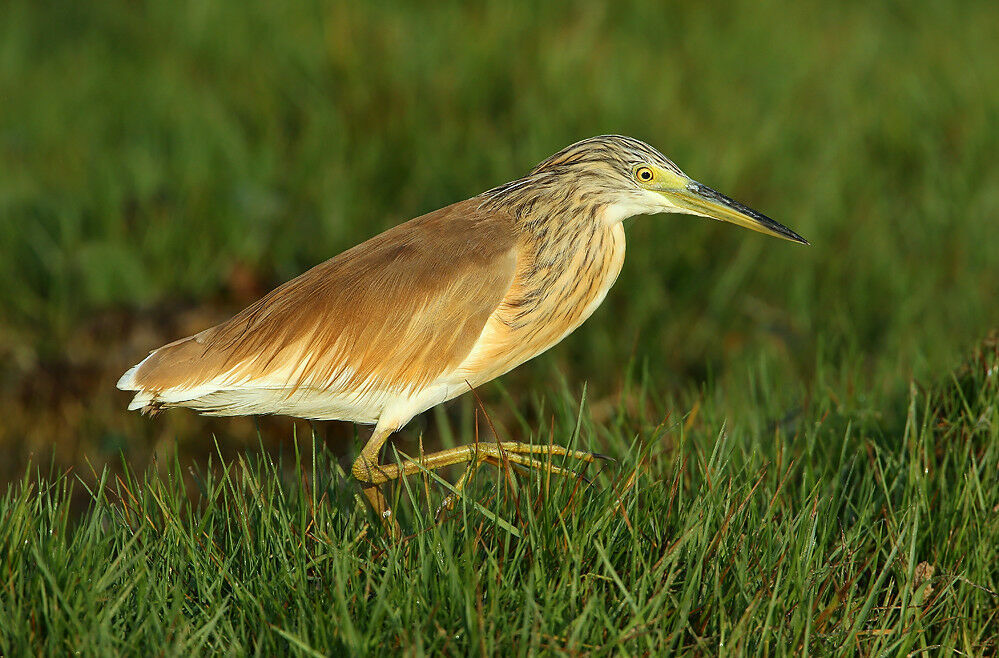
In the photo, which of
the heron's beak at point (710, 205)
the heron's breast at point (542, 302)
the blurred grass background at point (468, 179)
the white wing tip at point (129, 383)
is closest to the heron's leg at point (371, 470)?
the heron's breast at point (542, 302)

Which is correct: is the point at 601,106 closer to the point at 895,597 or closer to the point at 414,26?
the point at 414,26

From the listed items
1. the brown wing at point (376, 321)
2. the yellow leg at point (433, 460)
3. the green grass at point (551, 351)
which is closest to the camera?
the green grass at point (551, 351)

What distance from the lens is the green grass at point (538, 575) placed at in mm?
2344

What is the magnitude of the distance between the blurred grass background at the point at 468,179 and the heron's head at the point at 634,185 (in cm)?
84

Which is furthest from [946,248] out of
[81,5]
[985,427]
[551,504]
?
[81,5]

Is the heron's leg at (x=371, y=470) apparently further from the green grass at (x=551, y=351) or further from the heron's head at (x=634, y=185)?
the heron's head at (x=634, y=185)

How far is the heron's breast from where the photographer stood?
3.10 m

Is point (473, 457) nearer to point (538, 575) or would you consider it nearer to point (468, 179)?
point (538, 575)

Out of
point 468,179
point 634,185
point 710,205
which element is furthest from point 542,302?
point 468,179

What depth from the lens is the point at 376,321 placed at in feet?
10.2

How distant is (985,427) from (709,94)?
11.8 feet

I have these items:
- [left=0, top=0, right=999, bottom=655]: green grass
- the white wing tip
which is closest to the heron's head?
[left=0, top=0, right=999, bottom=655]: green grass

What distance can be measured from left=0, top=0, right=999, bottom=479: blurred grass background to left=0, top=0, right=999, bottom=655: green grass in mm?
20

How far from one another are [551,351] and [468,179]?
1.04m
